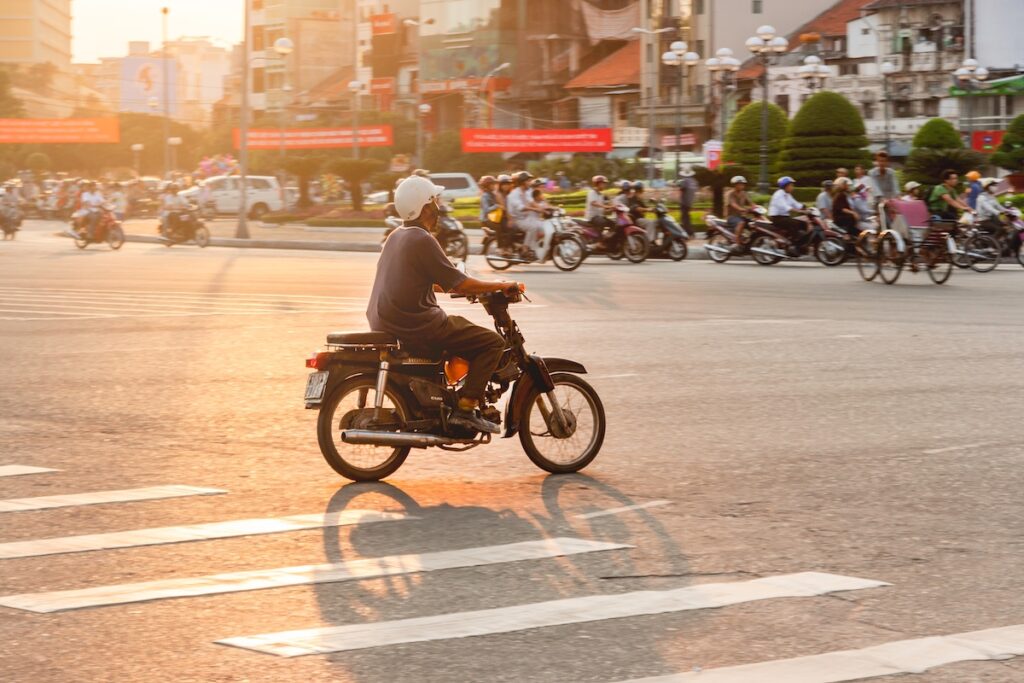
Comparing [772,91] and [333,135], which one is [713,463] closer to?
[333,135]

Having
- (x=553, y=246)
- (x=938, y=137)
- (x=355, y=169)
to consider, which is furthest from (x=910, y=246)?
(x=355, y=169)

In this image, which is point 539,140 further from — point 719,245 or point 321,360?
point 321,360

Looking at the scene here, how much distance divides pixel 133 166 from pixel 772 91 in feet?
241

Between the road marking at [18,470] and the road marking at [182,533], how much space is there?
67.7 inches

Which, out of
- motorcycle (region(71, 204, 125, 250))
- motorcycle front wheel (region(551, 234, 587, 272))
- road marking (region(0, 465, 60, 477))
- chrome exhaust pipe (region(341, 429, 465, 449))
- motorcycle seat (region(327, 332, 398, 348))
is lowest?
road marking (region(0, 465, 60, 477))

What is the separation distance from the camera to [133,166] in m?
134

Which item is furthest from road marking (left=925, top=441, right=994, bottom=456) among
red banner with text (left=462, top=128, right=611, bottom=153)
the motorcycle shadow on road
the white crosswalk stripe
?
red banner with text (left=462, top=128, right=611, bottom=153)

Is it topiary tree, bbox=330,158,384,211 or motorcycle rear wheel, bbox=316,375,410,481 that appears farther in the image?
topiary tree, bbox=330,158,384,211

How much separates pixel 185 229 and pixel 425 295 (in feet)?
105

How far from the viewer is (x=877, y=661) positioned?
4844 mm

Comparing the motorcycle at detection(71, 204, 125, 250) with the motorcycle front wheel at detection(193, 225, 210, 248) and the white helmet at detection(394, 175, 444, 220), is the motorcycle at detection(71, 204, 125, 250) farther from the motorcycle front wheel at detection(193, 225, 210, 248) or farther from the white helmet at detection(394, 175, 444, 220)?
the white helmet at detection(394, 175, 444, 220)

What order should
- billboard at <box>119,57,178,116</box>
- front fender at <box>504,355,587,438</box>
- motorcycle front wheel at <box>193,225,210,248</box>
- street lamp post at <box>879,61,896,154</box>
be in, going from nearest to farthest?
front fender at <box>504,355,587,438</box>, motorcycle front wheel at <box>193,225,210,248</box>, street lamp post at <box>879,61,896,154</box>, billboard at <box>119,57,178,116</box>

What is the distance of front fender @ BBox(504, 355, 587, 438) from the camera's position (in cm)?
822

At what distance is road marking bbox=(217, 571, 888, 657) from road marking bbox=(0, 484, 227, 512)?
8.60 feet
